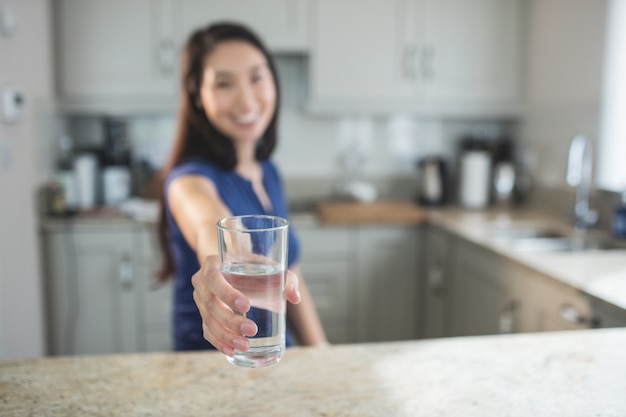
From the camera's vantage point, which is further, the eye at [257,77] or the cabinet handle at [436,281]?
the cabinet handle at [436,281]

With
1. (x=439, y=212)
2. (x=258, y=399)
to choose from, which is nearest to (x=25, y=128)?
(x=439, y=212)

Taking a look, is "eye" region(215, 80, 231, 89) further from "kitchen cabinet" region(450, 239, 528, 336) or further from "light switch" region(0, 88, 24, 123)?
"light switch" region(0, 88, 24, 123)

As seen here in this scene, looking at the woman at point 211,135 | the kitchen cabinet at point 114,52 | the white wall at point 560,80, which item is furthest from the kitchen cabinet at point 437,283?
the kitchen cabinet at point 114,52

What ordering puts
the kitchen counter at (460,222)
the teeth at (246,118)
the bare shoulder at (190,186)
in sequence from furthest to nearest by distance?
the kitchen counter at (460,222) → the teeth at (246,118) → the bare shoulder at (190,186)

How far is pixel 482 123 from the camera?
10.5ft

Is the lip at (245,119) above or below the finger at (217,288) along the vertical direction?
above

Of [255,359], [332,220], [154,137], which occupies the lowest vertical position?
[332,220]

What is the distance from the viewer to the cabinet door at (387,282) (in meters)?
2.64

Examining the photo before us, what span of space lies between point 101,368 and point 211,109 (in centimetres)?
56

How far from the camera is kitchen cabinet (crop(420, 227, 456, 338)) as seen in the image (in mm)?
2416

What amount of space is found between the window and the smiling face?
166 centimetres

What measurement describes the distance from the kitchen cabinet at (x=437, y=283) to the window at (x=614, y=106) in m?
0.67

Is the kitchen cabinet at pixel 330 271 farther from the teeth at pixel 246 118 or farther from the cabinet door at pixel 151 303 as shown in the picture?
the teeth at pixel 246 118

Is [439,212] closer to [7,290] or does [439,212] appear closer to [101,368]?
[7,290]
